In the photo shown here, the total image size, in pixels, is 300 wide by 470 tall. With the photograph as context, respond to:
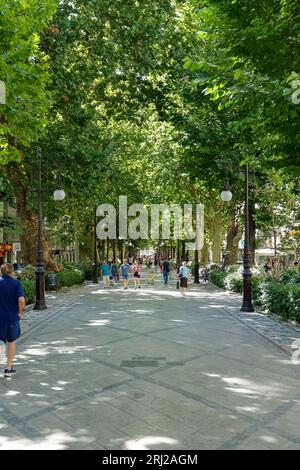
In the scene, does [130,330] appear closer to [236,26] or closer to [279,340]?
[279,340]

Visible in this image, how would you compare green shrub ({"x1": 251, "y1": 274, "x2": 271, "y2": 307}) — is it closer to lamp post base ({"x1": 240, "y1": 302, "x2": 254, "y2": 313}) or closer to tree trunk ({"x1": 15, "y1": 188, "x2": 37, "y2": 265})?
lamp post base ({"x1": 240, "y1": 302, "x2": 254, "y2": 313})

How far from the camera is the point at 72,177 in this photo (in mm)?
18766

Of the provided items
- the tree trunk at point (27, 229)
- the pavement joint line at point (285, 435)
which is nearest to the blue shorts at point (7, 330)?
the pavement joint line at point (285, 435)

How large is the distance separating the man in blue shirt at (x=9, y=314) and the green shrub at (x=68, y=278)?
15496 mm

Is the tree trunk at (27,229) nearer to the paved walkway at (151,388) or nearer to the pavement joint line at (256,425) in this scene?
the paved walkway at (151,388)

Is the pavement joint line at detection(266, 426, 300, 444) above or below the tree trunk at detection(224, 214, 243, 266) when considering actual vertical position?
below

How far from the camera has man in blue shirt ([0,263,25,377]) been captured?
6695 mm

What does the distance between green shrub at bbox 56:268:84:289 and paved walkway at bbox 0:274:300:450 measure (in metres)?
11.4

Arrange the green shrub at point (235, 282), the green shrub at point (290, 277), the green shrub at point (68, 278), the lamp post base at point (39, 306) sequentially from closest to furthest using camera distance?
the green shrub at point (290, 277) → the lamp post base at point (39, 306) → the green shrub at point (235, 282) → the green shrub at point (68, 278)

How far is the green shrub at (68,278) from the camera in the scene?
2264 centimetres

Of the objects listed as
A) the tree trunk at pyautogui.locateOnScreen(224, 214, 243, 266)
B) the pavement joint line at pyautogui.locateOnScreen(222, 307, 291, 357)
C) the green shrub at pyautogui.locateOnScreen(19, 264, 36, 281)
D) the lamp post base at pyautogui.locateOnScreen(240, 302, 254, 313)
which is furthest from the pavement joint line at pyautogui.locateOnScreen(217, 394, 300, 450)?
the tree trunk at pyautogui.locateOnScreen(224, 214, 243, 266)

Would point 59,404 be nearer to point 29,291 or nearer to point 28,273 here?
point 29,291

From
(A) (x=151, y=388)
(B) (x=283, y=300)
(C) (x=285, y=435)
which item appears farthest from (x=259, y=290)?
(C) (x=285, y=435)
